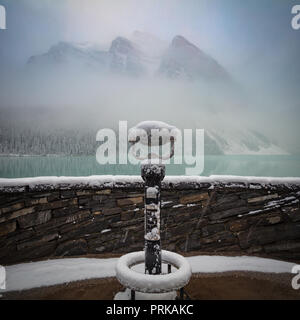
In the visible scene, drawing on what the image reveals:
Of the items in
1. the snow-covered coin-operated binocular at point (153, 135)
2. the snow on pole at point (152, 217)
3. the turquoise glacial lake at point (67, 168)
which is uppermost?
the snow-covered coin-operated binocular at point (153, 135)

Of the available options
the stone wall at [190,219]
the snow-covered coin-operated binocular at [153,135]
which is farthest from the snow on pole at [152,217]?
the stone wall at [190,219]

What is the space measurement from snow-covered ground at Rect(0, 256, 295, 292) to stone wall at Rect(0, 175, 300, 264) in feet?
0.45

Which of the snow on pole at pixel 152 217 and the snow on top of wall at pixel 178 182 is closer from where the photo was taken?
the snow on pole at pixel 152 217

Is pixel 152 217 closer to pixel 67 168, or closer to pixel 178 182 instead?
pixel 178 182

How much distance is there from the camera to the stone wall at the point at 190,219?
112 inches

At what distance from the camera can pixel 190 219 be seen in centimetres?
299

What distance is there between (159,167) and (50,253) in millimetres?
1951

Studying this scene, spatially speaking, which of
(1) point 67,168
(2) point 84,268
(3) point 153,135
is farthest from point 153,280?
(1) point 67,168

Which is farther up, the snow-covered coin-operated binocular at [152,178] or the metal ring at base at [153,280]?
the snow-covered coin-operated binocular at [152,178]

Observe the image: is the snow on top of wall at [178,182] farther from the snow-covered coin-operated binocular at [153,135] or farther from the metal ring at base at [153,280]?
the metal ring at base at [153,280]

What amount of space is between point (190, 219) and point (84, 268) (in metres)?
1.43

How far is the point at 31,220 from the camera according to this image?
105 inches

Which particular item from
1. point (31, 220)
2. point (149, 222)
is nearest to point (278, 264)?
point (149, 222)

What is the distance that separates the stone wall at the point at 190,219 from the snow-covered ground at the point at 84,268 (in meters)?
0.14
